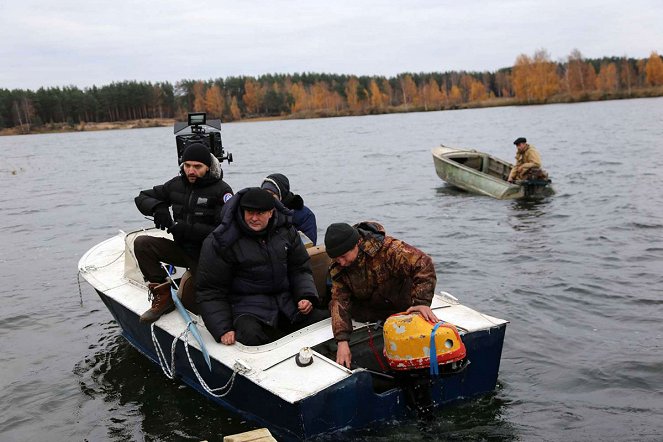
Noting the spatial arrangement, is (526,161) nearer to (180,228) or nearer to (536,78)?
(180,228)

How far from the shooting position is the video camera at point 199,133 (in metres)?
8.45

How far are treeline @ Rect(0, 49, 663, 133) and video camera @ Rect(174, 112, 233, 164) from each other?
287 ft

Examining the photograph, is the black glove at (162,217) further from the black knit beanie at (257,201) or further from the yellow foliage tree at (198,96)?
the yellow foliage tree at (198,96)

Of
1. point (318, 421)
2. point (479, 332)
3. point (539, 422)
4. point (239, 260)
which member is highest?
point (239, 260)

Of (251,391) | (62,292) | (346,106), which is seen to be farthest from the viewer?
(346,106)

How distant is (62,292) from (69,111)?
103 m

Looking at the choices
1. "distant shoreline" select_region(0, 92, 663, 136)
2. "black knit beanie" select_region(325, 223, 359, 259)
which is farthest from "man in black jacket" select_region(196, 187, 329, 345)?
"distant shoreline" select_region(0, 92, 663, 136)

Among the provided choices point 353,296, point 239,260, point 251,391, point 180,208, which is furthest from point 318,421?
point 180,208

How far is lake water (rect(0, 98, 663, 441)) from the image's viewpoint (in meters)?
5.81

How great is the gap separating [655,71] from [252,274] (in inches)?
4354

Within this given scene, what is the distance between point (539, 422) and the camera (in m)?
5.65

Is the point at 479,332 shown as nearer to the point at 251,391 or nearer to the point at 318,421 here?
the point at 318,421

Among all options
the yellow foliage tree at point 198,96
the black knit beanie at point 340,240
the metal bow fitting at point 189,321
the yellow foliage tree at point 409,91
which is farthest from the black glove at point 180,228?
the yellow foliage tree at point 409,91

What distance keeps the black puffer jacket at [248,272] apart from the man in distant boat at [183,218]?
0.70 metres
